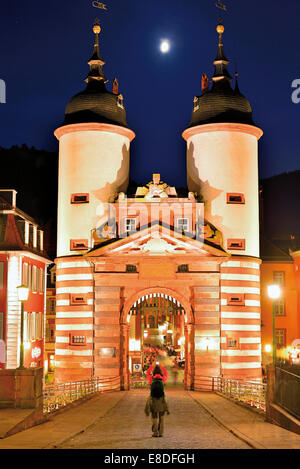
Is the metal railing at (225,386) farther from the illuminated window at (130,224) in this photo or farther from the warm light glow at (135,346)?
the warm light glow at (135,346)

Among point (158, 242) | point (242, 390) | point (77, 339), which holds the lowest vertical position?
point (242, 390)

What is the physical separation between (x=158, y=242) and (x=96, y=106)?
10.1m

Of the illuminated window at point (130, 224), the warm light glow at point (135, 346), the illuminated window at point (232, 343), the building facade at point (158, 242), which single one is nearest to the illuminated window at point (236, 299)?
the building facade at point (158, 242)

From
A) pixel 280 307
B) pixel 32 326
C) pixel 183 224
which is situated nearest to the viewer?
pixel 183 224

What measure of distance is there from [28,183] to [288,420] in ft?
253

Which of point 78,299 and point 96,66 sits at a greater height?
point 96,66

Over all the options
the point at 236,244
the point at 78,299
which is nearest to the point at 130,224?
the point at 78,299

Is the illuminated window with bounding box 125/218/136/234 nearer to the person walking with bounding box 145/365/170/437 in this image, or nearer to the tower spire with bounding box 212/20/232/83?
the tower spire with bounding box 212/20/232/83

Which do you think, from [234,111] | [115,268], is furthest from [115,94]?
[115,268]

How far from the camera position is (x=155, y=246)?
4169 centimetres

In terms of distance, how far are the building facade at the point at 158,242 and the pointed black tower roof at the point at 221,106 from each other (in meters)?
0.07

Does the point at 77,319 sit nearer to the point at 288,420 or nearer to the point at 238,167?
the point at 238,167

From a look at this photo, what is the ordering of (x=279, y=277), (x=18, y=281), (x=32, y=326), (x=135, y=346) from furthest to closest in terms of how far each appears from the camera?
(x=279, y=277) → (x=135, y=346) → (x=32, y=326) → (x=18, y=281)

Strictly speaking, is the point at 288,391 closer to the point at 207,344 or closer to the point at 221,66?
the point at 207,344
